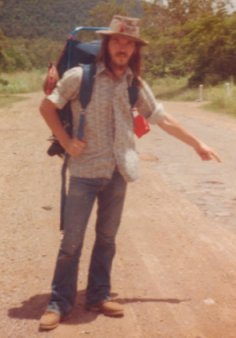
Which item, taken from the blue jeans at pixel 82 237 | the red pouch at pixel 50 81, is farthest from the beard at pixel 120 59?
the blue jeans at pixel 82 237

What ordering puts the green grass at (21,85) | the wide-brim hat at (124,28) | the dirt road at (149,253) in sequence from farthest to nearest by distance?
1. the green grass at (21,85)
2. the dirt road at (149,253)
3. the wide-brim hat at (124,28)

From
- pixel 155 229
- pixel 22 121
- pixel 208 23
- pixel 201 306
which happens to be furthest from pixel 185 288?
pixel 208 23

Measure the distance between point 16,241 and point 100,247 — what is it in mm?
2042

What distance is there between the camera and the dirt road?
444 centimetres

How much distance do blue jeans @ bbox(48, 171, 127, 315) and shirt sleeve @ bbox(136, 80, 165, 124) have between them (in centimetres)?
45

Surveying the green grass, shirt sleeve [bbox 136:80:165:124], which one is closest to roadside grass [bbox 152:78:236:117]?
the green grass

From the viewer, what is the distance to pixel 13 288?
5086 mm

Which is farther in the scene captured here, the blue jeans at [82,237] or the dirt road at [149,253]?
the dirt road at [149,253]

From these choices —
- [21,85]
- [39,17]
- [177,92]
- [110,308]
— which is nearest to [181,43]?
[177,92]

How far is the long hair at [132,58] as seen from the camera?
421 cm

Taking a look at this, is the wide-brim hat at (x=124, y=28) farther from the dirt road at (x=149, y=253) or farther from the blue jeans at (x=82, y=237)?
the dirt road at (x=149, y=253)

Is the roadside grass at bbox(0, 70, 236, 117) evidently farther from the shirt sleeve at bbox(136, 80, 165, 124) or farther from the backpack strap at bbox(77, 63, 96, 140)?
the backpack strap at bbox(77, 63, 96, 140)

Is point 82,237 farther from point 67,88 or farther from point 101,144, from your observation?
point 67,88

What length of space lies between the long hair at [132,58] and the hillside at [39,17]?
131 metres
